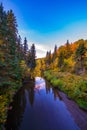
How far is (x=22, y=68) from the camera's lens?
96.4ft

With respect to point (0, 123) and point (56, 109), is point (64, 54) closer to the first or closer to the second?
point (56, 109)

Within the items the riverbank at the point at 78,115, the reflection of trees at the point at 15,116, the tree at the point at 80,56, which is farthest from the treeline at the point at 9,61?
the tree at the point at 80,56

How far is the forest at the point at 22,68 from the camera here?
14647 millimetres

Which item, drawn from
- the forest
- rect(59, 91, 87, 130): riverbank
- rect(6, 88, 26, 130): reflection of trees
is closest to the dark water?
rect(6, 88, 26, 130): reflection of trees

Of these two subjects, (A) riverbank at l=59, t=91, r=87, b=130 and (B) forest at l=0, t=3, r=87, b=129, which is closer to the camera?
(A) riverbank at l=59, t=91, r=87, b=130

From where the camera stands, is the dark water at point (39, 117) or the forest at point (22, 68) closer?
the dark water at point (39, 117)

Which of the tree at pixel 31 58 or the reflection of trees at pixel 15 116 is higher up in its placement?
the tree at pixel 31 58

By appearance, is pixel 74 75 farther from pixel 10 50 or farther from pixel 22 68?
pixel 10 50

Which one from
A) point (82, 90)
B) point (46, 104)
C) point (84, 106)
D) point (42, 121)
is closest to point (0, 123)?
point (42, 121)

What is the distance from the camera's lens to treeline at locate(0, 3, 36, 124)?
1358cm

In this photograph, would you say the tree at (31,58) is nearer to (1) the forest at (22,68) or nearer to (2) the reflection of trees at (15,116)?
(1) the forest at (22,68)

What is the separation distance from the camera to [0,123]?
10.3 metres

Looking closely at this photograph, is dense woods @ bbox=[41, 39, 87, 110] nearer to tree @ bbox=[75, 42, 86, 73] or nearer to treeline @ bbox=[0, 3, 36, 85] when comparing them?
tree @ bbox=[75, 42, 86, 73]

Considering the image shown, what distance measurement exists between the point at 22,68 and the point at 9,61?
41.8 feet
